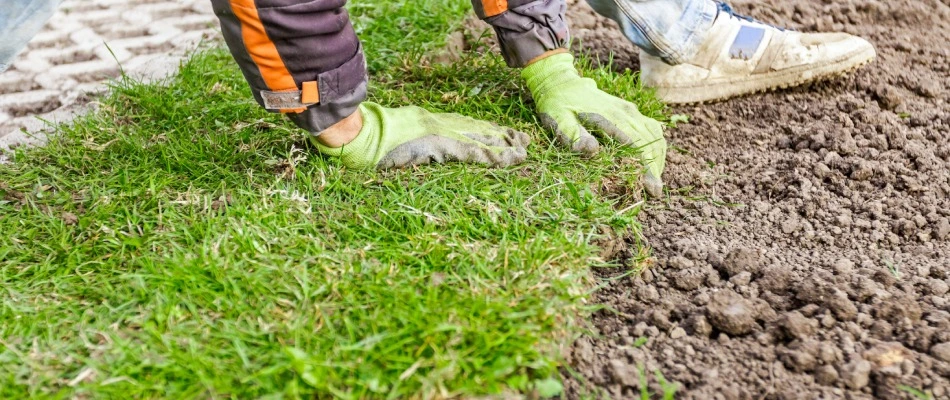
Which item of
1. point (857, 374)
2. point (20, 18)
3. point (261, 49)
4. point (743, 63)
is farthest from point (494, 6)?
point (857, 374)

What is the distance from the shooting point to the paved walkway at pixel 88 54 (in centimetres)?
308

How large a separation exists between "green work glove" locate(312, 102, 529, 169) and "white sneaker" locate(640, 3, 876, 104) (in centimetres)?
81

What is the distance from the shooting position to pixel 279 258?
1991 millimetres

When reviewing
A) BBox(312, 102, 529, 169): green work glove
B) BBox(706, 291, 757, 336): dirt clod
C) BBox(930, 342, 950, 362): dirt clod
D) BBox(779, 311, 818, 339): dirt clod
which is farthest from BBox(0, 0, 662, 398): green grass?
BBox(930, 342, 950, 362): dirt clod

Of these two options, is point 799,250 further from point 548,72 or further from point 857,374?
point 548,72

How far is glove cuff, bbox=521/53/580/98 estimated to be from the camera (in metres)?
2.71

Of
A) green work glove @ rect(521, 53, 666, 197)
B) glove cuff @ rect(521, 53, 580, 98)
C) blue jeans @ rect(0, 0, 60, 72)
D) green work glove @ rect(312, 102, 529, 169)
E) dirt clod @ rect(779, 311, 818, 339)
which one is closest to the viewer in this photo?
dirt clod @ rect(779, 311, 818, 339)

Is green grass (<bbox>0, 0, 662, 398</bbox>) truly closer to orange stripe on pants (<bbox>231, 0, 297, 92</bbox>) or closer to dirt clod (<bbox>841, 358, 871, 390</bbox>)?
orange stripe on pants (<bbox>231, 0, 297, 92</bbox>)

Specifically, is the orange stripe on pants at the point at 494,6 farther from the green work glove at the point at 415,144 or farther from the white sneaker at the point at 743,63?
the white sneaker at the point at 743,63

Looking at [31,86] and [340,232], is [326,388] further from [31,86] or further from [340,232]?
[31,86]

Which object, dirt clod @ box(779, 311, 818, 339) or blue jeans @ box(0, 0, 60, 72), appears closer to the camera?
dirt clod @ box(779, 311, 818, 339)

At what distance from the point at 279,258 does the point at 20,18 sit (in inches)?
38.2

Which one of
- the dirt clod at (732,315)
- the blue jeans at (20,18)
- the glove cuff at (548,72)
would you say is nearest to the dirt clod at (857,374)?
the dirt clod at (732,315)

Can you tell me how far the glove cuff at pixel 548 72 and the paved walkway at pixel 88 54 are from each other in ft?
5.09
